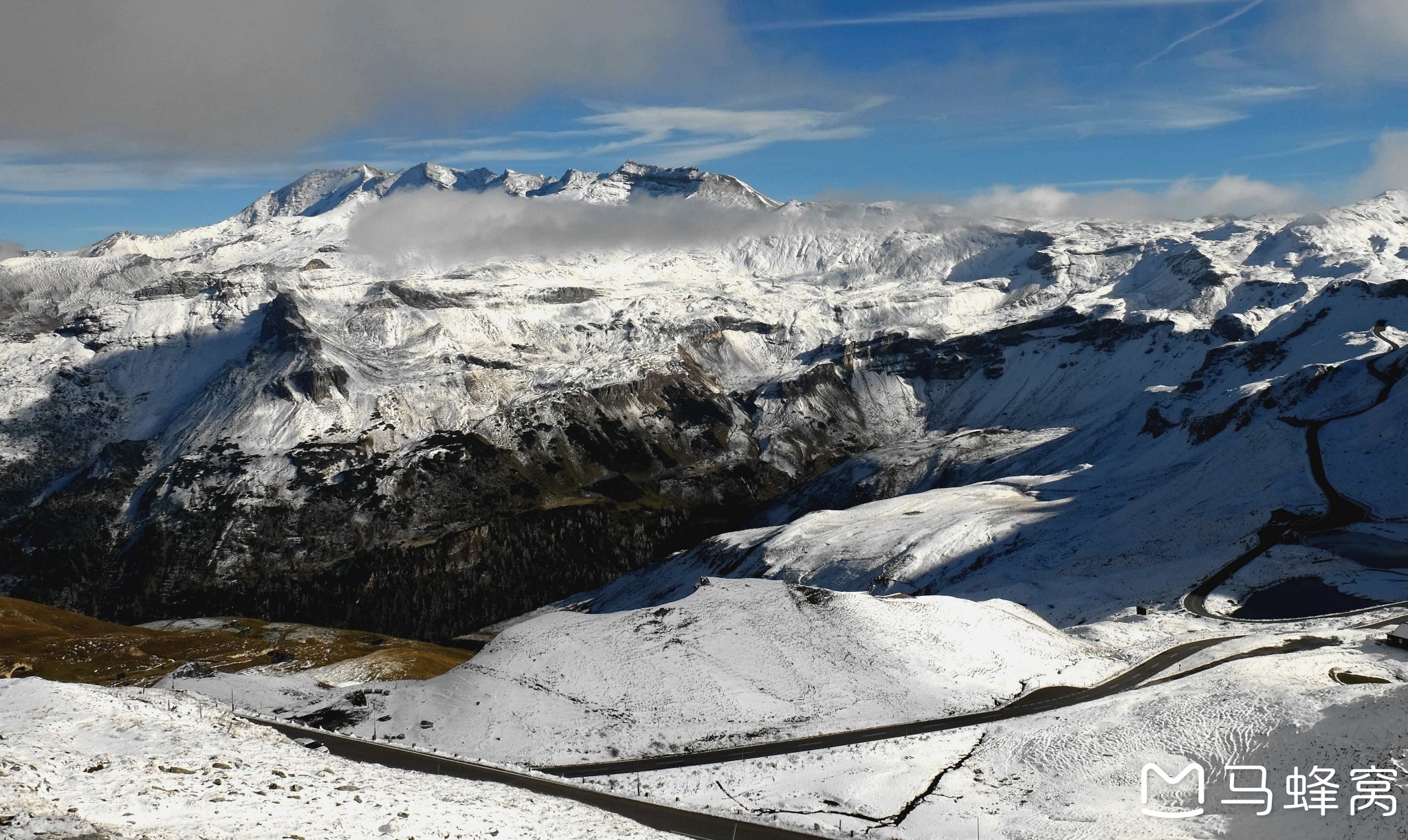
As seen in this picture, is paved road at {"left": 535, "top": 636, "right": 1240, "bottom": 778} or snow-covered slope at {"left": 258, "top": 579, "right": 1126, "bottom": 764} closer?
paved road at {"left": 535, "top": 636, "right": 1240, "bottom": 778}

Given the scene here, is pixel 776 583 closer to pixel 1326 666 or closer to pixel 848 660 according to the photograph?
pixel 848 660

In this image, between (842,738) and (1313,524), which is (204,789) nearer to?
(842,738)

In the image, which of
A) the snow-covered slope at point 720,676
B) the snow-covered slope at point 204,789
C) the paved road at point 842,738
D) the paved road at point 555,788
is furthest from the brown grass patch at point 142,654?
the paved road at point 842,738

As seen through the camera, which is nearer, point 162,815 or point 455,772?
point 162,815

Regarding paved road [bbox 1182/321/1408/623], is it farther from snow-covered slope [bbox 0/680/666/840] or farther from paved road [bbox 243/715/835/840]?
snow-covered slope [bbox 0/680/666/840]

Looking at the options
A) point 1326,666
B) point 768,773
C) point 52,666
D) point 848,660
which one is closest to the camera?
point 768,773

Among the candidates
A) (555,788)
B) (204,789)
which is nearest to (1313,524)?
(555,788)

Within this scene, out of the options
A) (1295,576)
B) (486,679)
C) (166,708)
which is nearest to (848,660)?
(486,679)

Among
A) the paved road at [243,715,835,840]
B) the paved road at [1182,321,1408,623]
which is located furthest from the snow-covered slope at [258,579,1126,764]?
the paved road at [1182,321,1408,623]
